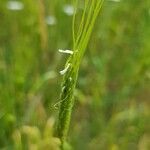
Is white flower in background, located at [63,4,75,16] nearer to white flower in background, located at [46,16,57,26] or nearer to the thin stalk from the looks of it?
white flower in background, located at [46,16,57,26]

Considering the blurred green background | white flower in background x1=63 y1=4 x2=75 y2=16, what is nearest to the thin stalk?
the blurred green background

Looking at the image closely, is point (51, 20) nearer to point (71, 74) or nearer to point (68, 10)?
point (68, 10)

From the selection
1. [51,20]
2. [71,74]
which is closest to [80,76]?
[51,20]

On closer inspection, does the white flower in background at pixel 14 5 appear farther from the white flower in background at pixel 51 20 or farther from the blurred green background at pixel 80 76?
the white flower in background at pixel 51 20

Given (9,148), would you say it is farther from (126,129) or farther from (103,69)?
(103,69)

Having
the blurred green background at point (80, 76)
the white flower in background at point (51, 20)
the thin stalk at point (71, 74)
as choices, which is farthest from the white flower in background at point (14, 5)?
the thin stalk at point (71, 74)

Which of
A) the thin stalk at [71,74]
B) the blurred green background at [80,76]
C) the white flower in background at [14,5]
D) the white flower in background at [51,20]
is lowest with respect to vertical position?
the blurred green background at [80,76]

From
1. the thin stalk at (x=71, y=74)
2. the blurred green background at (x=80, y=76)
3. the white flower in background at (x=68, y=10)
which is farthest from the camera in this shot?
the white flower in background at (x=68, y=10)
